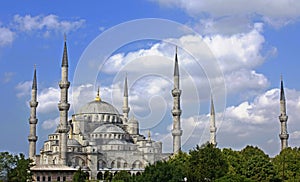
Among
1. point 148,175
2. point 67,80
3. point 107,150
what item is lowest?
point 148,175

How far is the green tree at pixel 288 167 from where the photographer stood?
139 ft

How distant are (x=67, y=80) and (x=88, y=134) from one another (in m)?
15.9

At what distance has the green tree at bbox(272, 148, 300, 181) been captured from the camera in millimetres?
42312

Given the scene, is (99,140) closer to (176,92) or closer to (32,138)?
(32,138)

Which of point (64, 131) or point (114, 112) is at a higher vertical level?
point (114, 112)

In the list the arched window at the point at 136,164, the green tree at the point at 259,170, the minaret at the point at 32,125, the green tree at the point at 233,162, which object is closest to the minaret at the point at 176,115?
the arched window at the point at 136,164

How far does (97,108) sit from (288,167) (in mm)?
39857

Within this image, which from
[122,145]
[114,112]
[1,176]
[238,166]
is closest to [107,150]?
[122,145]

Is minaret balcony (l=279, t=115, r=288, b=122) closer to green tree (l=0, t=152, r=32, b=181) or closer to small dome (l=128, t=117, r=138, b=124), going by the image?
small dome (l=128, t=117, r=138, b=124)

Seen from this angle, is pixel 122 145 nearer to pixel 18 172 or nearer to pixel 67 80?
pixel 67 80

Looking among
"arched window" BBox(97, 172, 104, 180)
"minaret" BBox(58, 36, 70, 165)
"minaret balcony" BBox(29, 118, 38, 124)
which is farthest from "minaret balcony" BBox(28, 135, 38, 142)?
"arched window" BBox(97, 172, 104, 180)

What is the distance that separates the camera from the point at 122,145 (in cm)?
7250

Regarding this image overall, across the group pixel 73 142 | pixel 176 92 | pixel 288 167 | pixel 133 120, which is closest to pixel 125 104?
pixel 133 120

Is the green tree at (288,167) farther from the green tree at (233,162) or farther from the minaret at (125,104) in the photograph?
the minaret at (125,104)
